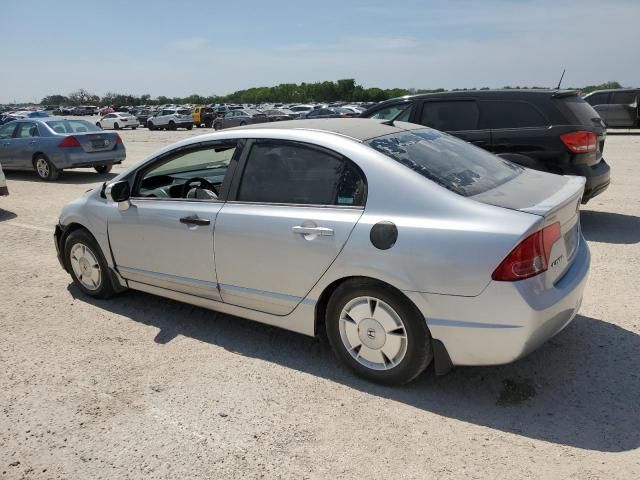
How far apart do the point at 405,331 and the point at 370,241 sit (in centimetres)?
55

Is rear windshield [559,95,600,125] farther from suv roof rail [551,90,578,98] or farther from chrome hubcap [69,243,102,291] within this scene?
chrome hubcap [69,243,102,291]

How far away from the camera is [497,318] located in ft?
9.30

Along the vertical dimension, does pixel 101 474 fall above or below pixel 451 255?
below

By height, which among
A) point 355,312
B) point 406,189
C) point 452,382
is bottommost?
point 452,382

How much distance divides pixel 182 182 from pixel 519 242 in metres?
2.95

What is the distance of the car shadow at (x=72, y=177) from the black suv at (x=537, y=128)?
28.5 ft

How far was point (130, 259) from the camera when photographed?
4.43 meters

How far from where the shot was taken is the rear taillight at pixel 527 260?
2771 mm

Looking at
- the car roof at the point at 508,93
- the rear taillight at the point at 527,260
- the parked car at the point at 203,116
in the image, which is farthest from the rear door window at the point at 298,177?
the parked car at the point at 203,116

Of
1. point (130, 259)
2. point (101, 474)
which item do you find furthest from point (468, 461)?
point (130, 259)

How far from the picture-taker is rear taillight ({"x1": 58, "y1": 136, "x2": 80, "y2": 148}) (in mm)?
12457

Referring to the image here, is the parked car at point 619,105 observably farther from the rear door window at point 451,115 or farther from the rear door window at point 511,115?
the rear door window at point 511,115

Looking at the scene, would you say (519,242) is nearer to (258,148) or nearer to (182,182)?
(258,148)

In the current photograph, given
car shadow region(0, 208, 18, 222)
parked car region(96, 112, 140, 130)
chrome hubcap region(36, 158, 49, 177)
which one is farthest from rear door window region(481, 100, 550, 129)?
parked car region(96, 112, 140, 130)
